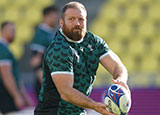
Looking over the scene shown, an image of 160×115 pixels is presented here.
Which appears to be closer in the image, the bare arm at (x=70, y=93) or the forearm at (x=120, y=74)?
the bare arm at (x=70, y=93)

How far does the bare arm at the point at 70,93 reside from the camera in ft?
10.7

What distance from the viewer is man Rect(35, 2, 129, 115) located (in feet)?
11.1

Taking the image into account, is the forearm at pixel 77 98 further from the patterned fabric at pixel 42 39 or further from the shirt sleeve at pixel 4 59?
the patterned fabric at pixel 42 39

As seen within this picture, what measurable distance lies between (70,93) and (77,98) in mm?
67

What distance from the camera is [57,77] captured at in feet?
11.1

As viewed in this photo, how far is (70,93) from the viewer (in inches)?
131

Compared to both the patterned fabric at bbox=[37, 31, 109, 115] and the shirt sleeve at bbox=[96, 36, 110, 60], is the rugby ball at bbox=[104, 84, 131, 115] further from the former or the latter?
the shirt sleeve at bbox=[96, 36, 110, 60]

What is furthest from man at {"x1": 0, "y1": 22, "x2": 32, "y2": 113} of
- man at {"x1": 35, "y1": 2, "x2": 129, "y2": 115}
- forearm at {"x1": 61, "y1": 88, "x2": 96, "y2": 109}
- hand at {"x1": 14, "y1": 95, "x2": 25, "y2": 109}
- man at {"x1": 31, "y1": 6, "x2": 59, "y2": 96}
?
forearm at {"x1": 61, "y1": 88, "x2": 96, "y2": 109}

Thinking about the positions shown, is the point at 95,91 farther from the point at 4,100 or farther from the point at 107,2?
the point at 107,2

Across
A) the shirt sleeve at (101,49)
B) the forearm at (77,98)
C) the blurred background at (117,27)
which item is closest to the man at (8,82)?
the blurred background at (117,27)

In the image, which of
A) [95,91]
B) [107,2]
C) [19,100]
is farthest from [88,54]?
[107,2]

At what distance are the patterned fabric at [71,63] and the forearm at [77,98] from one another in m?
0.17

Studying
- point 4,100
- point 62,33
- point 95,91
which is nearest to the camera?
point 62,33

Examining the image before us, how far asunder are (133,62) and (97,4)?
1975mm
